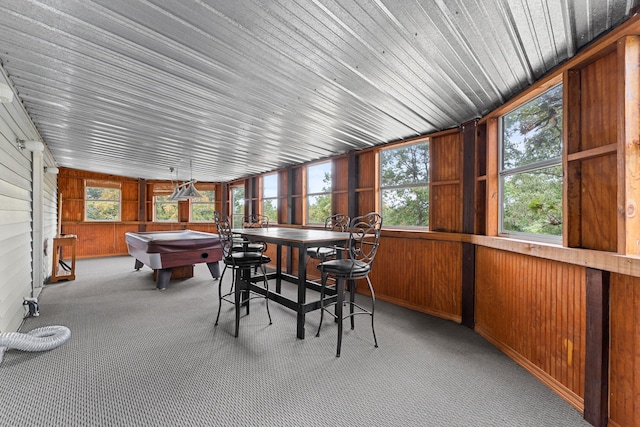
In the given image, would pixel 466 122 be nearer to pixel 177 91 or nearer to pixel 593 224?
pixel 593 224

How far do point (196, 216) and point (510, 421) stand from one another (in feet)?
31.3

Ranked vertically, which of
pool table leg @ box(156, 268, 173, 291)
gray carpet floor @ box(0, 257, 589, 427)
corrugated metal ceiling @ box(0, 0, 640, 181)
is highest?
corrugated metal ceiling @ box(0, 0, 640, 181)

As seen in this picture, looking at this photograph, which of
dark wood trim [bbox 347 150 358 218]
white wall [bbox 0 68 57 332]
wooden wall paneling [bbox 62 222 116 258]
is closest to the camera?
white wall [bbox 0 68 57 332]

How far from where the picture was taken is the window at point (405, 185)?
13.6 ft

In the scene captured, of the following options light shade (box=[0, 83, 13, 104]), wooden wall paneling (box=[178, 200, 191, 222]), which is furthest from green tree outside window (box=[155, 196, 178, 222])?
light shade (box=[0, 83, 13, 104])

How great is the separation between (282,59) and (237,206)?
758 centimetres

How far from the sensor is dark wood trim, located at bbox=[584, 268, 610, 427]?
170 centimetres

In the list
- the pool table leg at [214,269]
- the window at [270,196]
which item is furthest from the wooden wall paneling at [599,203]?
the window at [270,196]

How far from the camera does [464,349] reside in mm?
2688

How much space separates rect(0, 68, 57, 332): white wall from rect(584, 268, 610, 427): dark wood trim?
4516 mm

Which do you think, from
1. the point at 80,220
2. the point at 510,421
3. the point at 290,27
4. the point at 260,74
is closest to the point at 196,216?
the point at 80,220

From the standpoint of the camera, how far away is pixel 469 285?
327 cm

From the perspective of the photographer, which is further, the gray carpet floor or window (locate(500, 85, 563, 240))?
window (locate(500, 85, 563, 240))

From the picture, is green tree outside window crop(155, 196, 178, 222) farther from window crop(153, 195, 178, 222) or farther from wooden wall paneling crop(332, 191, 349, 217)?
wooden wall paneling crop(332, 191, 349, 217)
